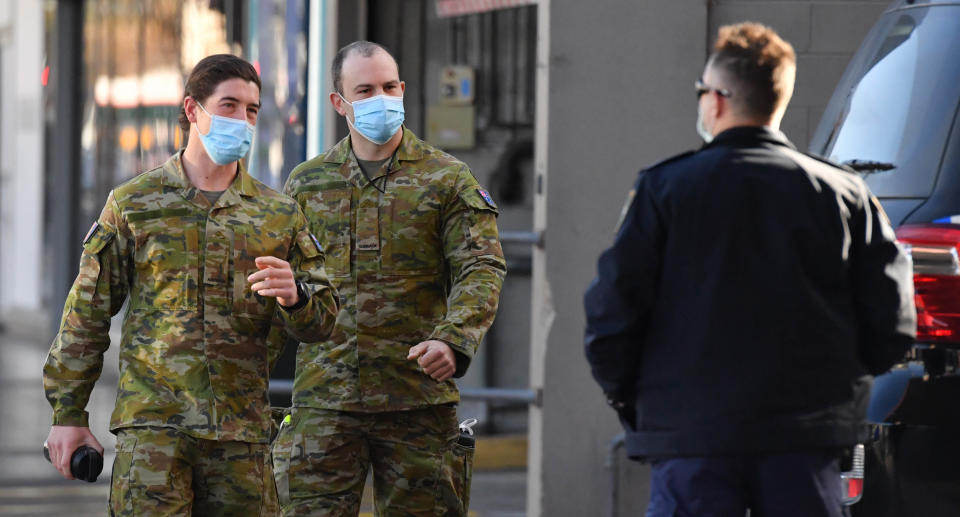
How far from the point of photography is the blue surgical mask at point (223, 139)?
4574 millimetres

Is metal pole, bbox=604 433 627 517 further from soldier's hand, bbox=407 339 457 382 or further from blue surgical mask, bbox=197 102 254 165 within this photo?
blue surgical mask, bbox=197 102 254 165

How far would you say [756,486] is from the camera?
3.55 m

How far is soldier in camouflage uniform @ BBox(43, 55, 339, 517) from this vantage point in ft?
14.5

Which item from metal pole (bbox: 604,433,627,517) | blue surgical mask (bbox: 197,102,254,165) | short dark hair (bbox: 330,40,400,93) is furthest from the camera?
metal pole (bbox: 604,433,627,517)

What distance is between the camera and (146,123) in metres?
15.1

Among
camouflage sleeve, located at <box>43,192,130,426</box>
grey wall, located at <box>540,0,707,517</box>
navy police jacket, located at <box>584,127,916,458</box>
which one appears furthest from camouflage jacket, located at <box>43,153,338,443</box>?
grey wall, located at <box>540,0,707,517</box>

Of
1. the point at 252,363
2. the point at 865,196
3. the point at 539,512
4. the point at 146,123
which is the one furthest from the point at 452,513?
the point at 146,123

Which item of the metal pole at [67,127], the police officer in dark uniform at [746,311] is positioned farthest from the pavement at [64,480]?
the police officer in dark uniform at [746,311]

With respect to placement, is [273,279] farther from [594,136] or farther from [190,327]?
[594,136]

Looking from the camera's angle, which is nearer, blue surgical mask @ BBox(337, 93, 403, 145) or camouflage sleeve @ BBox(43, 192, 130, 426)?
camouflage sleeve @ BBox(43, 192, 130, 426)

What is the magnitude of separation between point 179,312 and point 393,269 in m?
0.75

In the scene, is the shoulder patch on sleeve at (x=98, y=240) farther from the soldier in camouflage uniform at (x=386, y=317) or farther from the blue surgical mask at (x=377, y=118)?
the blue surgical mask at (x=377, y=118)

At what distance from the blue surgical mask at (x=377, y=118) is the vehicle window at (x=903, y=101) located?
132 centimetres

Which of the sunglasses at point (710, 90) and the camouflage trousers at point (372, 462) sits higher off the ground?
the sunglasses at point (710, 90)
